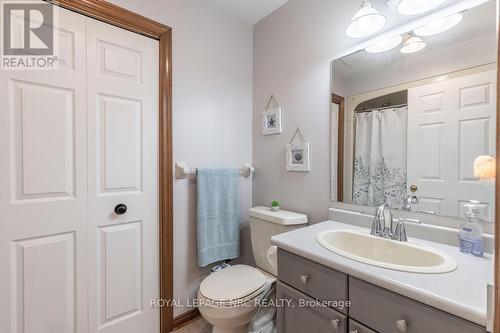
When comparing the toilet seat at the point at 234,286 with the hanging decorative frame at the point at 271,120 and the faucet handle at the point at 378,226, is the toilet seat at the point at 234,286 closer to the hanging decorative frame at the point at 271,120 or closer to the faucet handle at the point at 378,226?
the faucet handle at the point at 378,226

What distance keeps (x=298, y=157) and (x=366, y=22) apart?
86 cm

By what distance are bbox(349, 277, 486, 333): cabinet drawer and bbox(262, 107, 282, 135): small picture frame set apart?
121cm

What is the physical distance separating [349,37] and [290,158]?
826 mm

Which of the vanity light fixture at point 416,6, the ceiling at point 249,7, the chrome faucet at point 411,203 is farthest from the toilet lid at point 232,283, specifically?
the ceiling at point 249,7

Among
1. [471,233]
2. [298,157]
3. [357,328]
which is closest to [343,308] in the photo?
[357,328]

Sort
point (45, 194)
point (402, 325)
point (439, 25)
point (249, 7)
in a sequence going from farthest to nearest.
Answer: point (249, 7), point (45, 194), point (439, 25), point (402, 325)

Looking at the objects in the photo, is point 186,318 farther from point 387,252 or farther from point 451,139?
point 451,139

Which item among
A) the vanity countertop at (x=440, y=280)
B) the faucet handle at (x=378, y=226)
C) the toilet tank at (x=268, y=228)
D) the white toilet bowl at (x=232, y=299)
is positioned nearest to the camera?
the vanity countertop at (x=440, y=280)

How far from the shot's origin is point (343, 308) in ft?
2.79

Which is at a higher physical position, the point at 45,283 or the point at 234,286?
the point at 45,283

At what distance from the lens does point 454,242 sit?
0.99 meters

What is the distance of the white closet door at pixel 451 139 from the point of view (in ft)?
3.06

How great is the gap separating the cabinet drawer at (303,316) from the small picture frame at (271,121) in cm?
111

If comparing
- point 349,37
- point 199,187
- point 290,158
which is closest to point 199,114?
point 199,187
